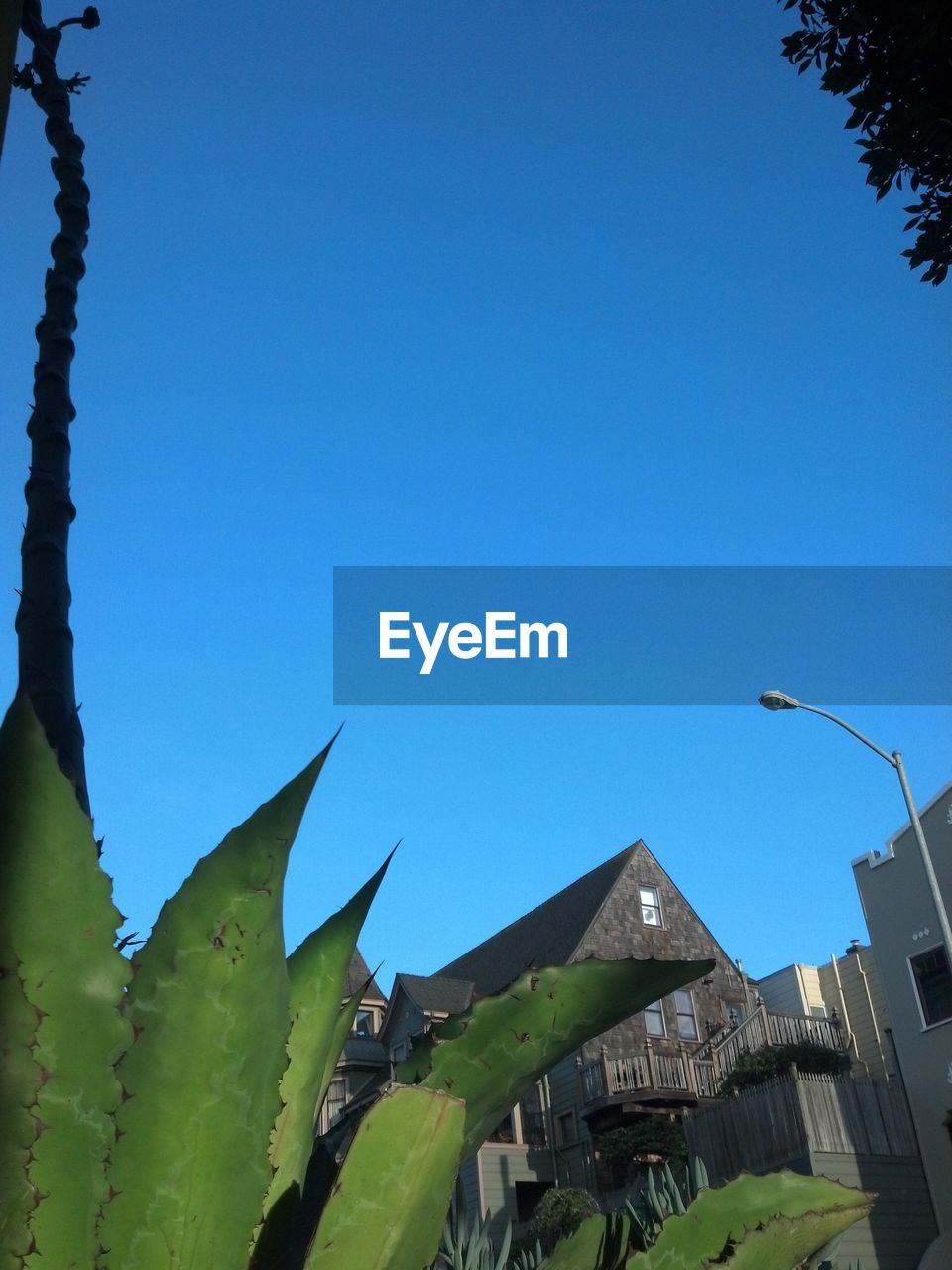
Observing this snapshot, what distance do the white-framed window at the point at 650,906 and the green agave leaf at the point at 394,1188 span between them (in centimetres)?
3475

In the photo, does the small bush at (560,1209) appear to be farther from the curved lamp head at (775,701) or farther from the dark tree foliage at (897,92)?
the dark tree foliage at (897,92)

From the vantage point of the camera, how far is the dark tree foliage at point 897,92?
7.75 metres

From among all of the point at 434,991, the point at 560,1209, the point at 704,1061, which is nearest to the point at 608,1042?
the point at 704,1061

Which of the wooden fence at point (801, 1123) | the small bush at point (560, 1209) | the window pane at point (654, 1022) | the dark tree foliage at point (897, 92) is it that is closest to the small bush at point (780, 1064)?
the small bush at point (560, 1209)

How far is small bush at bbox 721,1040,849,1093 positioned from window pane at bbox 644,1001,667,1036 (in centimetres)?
598

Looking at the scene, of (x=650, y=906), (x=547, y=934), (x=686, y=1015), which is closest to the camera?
(x=686, y=1015)

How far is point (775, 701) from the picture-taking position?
15.9 meters

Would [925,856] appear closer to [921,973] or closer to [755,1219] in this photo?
[921,973]

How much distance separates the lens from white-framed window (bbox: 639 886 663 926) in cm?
3516

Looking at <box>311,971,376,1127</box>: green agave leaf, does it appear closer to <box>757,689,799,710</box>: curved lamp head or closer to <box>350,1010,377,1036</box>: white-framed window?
<box>757,689,799,710</box>: curved lamp head

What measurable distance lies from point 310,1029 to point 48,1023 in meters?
0.52

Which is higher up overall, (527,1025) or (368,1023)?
(368,1023)

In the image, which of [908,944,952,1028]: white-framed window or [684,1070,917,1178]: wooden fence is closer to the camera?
[684,1070,917,1178]: wooden fence

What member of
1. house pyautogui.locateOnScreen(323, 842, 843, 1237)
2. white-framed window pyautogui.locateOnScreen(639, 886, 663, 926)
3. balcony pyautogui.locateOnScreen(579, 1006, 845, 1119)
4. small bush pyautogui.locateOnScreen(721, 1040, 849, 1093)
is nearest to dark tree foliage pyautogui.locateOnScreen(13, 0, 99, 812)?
house pyautogui.locateOnScreen(323, 842, 843, 1237)
